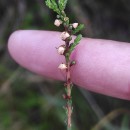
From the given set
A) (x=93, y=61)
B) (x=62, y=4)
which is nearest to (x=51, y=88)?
(x=93, y=61)

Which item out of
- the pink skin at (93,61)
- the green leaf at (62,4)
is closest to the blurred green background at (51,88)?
the pink skin at (93,61)

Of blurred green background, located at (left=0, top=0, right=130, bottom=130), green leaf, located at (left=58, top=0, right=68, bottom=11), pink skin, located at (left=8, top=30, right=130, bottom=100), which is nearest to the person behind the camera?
green leaf, located at (left=58, top=0, right=68, bottom=11)

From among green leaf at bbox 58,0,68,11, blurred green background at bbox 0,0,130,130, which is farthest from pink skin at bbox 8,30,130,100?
blurred green background at bbox 0,0,130,130

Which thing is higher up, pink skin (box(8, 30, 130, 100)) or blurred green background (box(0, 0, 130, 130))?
pink skin (box(8, 30, 130, 100))

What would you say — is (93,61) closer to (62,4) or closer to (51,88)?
(62,4)

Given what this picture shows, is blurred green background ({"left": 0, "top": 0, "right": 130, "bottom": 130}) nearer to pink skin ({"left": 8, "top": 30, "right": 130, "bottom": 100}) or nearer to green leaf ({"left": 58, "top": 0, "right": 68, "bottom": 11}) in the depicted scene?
pink skin ({"left": 8, "top": 30, "right": 130, "bottom": 100})
